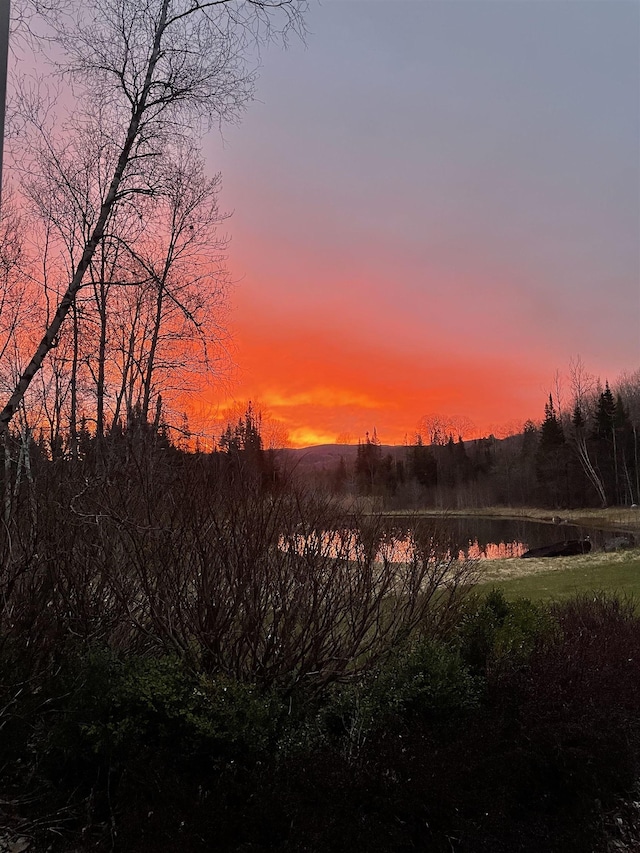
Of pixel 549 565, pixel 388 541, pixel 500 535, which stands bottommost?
pixel 500 535

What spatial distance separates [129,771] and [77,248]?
7801 mm

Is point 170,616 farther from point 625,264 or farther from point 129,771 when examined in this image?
point 625,264

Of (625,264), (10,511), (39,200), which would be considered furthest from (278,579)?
(625,264)

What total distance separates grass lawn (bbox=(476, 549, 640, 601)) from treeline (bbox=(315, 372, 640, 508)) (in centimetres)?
2054

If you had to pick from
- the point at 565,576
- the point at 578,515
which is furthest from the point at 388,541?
the point at 578,515

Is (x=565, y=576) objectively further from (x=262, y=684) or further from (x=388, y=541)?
(x=262, y=684)

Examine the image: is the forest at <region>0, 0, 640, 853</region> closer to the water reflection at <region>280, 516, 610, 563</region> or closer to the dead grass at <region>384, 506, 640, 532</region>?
the water reflection at <region>280, 516, 610, 563</region>

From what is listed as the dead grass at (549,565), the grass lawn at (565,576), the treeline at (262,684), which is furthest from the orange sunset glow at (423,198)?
the dead grass at (549,565)

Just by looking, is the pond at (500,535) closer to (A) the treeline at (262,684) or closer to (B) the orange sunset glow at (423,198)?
(A) the treeline at (262,684)

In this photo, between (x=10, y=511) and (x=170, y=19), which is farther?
(x=170, y=19)

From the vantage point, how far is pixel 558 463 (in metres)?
45.1

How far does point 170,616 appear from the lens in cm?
351

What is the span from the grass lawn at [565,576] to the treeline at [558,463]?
2054 centimetres

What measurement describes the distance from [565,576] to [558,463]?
35722 mm
